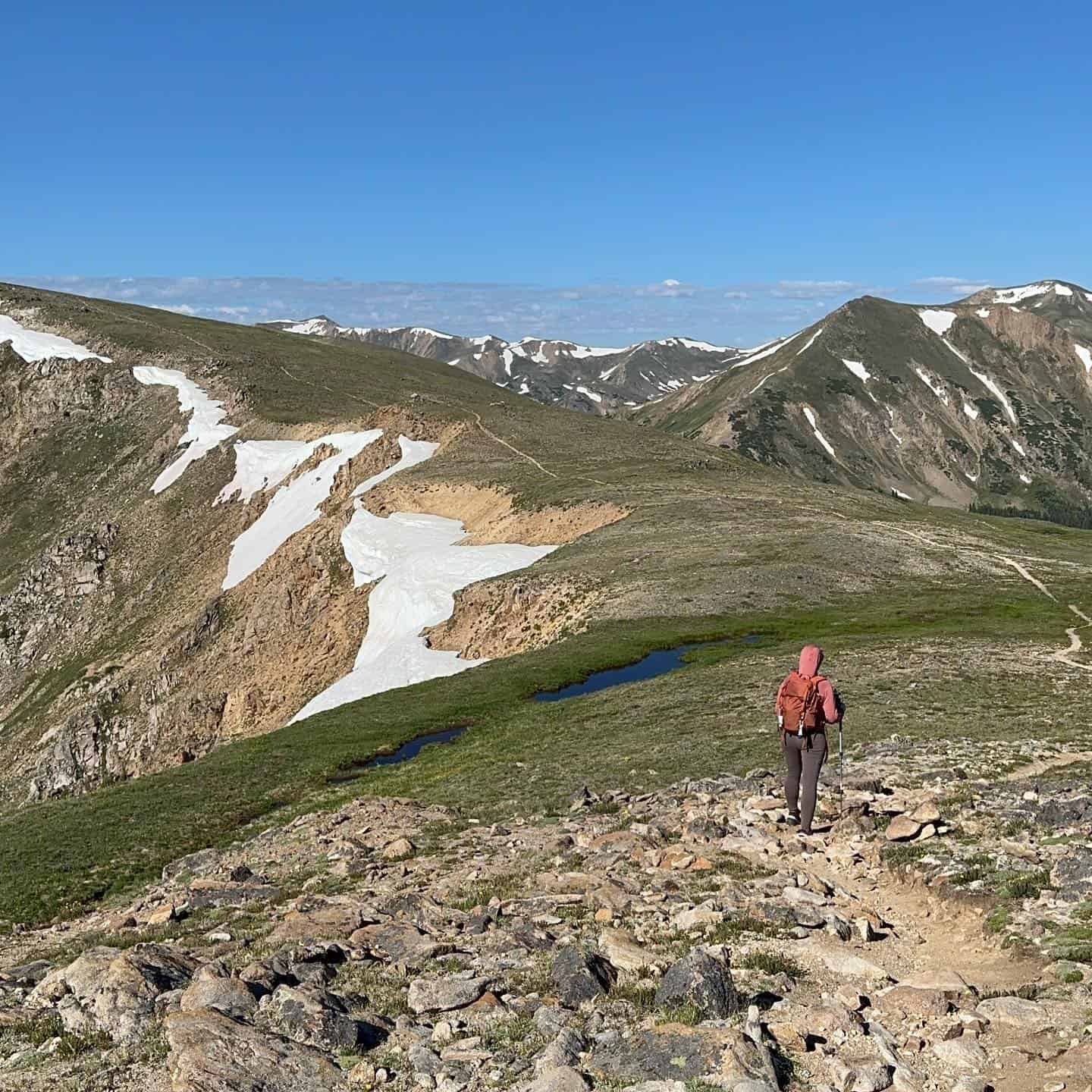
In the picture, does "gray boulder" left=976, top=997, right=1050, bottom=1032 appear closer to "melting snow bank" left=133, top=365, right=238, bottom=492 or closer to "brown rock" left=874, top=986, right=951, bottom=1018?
"brown rock" left=874, top=986, right=951, bottom=1018

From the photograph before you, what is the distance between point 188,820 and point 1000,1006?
91.1 ft

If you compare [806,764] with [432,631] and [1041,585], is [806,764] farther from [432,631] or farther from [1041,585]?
[1041,585]

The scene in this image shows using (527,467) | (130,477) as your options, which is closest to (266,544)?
(527,467)

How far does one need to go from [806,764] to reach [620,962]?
7968 millimetres

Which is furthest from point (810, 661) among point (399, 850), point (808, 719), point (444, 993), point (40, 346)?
point (40, 346)

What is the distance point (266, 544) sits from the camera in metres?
104

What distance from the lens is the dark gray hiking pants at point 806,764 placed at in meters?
20.9

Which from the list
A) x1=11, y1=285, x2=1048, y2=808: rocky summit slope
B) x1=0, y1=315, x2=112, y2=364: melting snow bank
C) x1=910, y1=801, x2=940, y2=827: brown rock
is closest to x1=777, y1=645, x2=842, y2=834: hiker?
x1=910, y1=801, x2=940, y2=827: brown rock

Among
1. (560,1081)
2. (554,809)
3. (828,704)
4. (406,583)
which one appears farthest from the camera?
(406,583)

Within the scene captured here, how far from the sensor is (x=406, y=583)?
76.8 m

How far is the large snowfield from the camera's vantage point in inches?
2525

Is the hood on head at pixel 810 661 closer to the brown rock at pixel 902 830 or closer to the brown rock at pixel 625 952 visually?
the brown rock at pixel 902 830

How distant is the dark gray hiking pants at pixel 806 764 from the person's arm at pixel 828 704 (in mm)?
488

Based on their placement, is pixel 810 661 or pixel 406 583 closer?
pixel 810 661
